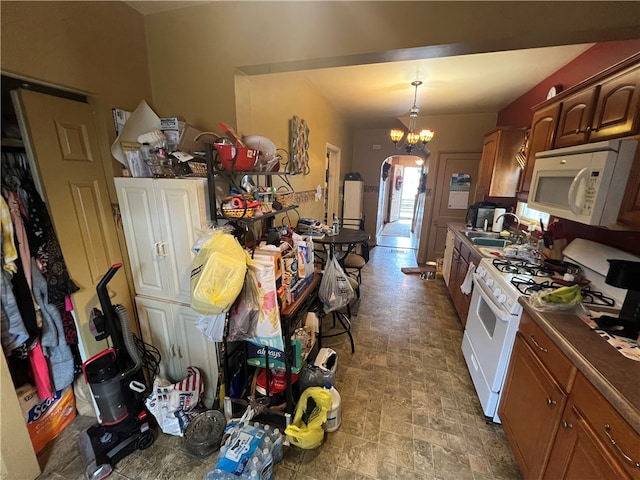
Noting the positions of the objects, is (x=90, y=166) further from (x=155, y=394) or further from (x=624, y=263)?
(x=624, y=263)

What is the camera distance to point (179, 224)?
4.75ft

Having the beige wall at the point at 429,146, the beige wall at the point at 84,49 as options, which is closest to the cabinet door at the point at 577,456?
the beige wall at the point at 84,49

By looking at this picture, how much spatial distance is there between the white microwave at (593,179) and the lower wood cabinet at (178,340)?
7.19 feet

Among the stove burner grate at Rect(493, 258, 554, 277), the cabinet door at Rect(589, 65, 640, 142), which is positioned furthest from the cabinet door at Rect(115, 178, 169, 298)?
the cabinet door at Rect(589, 65, 640, 142)

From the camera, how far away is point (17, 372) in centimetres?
151

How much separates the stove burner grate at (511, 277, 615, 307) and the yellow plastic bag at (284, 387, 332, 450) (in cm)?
132

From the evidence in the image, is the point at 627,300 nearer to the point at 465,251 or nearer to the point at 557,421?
the point at 557,421

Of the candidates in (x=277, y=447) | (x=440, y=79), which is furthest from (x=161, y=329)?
(x=440, y=79)

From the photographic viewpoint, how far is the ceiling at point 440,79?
2195mm

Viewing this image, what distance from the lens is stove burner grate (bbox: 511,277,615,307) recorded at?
1453 millimetres

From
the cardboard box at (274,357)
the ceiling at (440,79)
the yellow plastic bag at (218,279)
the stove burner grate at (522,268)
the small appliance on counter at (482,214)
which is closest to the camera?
the yellow plastic bag at (218,279)

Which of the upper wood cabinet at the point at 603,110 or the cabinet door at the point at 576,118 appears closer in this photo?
the upper wood cabinet at the point at 603,110

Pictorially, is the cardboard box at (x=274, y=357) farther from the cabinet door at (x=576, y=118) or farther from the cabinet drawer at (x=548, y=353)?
the cabinet door at (x=576, y=118)

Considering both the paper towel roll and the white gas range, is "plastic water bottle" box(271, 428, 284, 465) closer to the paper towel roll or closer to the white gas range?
the white gas range
